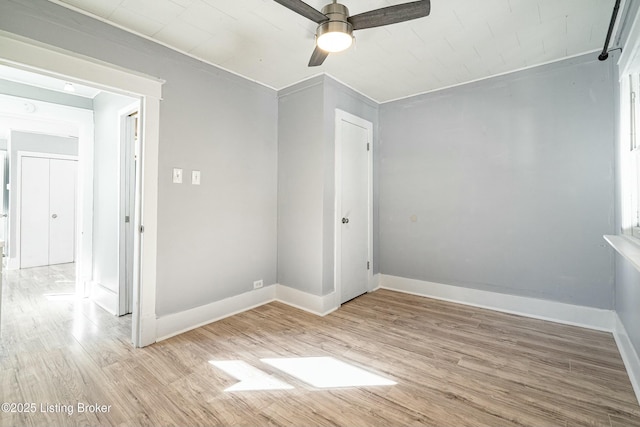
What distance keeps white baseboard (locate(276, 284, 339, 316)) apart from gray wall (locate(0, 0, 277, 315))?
241 mm

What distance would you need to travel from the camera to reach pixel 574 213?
8.70 feet

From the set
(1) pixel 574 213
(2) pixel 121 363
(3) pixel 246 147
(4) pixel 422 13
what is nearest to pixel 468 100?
(1) pixel 574 213

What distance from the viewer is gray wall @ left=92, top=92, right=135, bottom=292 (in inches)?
120

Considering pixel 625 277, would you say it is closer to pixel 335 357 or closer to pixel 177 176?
pixel 335 357

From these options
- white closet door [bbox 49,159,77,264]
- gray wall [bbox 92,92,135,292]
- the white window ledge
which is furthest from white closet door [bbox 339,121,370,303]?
white closet door [bbox 49,159,77,264]

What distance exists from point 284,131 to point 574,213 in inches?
121

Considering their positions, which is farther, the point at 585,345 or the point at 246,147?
the point at 246,147

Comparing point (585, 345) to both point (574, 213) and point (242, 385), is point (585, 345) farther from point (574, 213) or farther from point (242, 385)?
point (242, 385)

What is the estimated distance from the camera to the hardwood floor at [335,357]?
1533 mm

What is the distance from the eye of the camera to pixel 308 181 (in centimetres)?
312

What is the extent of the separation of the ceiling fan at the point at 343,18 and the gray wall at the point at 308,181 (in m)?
1.19

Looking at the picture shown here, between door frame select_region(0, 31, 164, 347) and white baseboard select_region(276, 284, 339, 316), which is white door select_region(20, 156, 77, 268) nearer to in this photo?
door frame select_region(0, 31, 164, 347)

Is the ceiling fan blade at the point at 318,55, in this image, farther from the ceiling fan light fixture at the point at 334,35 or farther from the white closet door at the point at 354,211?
the white closet door at the point at 354,211

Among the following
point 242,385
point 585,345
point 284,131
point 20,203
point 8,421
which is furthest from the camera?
point 20,203
